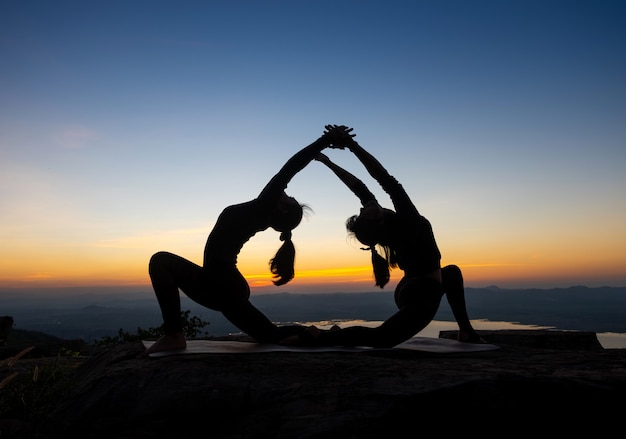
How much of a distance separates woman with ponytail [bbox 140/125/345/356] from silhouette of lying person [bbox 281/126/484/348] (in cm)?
65

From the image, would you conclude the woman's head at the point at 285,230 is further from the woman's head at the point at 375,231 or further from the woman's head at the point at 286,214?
the woman's head at the point at 375,231

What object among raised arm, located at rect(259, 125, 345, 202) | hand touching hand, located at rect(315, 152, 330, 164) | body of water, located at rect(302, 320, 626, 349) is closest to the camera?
raised arm, located at rect(259, 125, 345, 202)

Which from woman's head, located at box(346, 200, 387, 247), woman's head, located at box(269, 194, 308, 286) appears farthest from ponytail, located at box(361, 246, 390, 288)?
woman's head, located at box(269, 194, 308, 286)

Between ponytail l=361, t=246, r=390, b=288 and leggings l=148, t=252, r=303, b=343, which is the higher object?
ponytail l=361, t=246, r=390, b=288

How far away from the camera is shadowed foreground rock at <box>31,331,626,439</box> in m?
2.95

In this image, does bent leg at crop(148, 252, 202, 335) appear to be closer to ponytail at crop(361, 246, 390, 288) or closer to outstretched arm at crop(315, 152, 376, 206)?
ponytail at crop(361, 246, 390, 288)

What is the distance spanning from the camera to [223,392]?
127 inches

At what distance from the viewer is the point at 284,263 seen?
18.7 feet

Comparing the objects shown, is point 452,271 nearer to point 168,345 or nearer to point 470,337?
point 470,337

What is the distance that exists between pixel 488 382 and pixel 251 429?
1.74 meters

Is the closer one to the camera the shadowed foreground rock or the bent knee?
the shadowed foreground rock

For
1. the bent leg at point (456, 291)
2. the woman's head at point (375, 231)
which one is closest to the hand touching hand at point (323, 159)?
the woman's head at point (375, 231)

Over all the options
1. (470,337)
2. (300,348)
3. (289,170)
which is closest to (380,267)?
(470,337)

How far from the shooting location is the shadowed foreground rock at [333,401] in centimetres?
295
